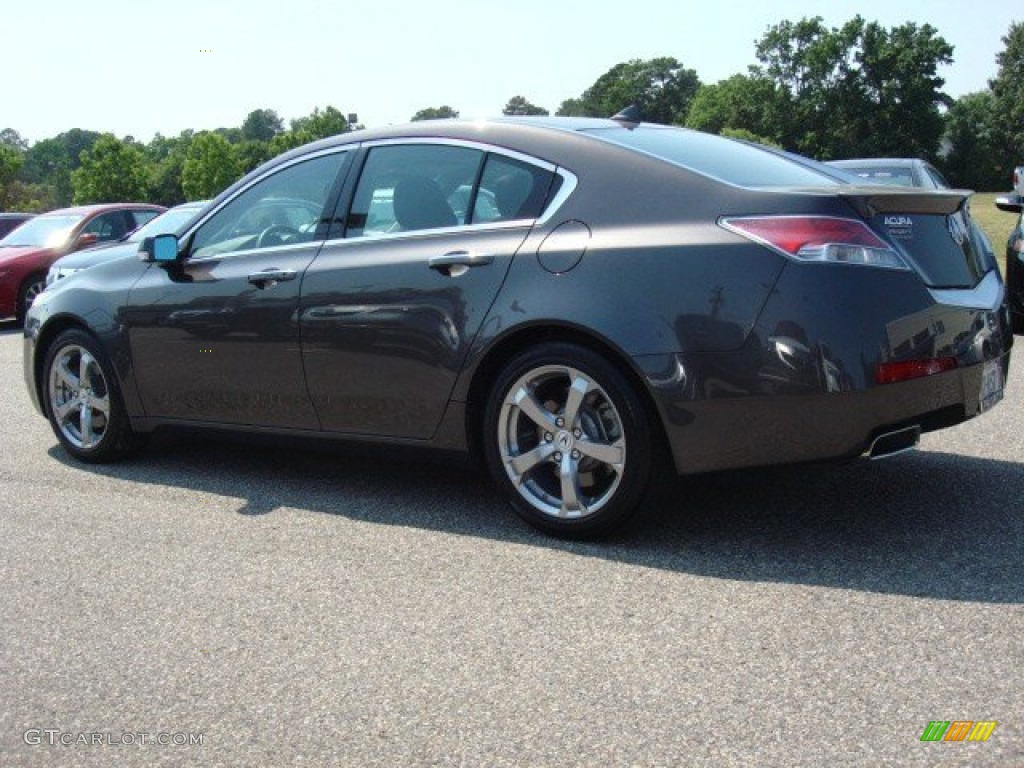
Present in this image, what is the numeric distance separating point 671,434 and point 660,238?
2.27ft

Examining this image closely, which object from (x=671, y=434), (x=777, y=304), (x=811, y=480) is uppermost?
(x=777, y=304)

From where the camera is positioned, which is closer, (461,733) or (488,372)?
(461,733)

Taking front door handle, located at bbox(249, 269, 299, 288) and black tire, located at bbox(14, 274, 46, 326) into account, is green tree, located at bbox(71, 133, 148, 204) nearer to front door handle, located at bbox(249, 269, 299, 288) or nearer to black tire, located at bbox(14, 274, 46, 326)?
black tire, located at bbox(14, 274, 46, 326)

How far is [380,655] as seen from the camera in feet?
11.9

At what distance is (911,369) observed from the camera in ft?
13.7

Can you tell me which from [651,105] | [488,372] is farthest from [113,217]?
[651,105]

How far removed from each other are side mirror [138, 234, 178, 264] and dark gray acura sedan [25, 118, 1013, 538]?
0.01m

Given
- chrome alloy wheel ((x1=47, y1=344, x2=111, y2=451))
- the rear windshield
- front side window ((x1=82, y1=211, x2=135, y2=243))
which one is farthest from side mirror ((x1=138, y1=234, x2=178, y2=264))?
front side window ((x1=82, y1=211, x2=135, y2=243))

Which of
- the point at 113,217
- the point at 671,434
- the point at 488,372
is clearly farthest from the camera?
the point at 113,217

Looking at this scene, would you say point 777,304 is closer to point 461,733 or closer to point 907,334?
point 907,334

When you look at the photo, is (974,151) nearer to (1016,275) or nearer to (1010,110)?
(1010,110)

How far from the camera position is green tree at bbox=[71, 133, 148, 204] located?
87312 mm

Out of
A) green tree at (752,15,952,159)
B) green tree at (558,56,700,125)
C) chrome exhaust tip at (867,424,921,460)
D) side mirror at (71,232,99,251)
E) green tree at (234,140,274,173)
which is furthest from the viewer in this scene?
green tree at (558,56,700,125)

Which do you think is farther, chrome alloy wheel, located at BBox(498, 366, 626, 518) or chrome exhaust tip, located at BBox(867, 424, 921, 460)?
chrome alloy wheel, located at BBox(498, 366, 626, 518)
